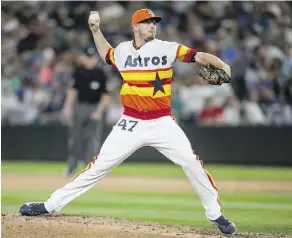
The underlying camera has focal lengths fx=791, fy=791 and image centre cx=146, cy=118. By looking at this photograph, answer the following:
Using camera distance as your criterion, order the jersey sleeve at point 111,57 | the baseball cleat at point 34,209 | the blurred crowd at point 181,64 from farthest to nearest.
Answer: the blurred crowd at point 181,64
the baseball cleat at point 34,209
the jersey sleeve at point 111,57

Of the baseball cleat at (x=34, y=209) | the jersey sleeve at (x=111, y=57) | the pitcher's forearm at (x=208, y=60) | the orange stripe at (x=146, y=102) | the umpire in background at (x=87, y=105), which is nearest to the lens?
the pitcher's forearm at (x=208, y=60)

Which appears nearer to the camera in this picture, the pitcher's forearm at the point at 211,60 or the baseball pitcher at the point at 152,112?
the pitcher's forearm at the point at 211,60

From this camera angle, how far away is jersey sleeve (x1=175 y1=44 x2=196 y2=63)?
7.92 meters

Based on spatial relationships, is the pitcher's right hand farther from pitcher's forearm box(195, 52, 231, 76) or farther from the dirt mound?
the dirt mound

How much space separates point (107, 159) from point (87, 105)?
7342 millimetres

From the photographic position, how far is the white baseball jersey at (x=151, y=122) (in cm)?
796

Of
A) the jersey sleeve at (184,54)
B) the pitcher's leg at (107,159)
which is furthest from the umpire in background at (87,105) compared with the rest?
the jersey sleeve at (184,54)

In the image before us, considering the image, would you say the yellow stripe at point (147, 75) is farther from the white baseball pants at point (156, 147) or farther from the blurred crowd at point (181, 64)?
the blurred crowd at point (181, 64)

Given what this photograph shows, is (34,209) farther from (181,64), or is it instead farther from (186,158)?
(181,64)

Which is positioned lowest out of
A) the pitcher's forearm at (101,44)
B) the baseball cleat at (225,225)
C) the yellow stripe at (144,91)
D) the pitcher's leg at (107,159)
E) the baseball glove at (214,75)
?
the baseball cleat at (225,225)

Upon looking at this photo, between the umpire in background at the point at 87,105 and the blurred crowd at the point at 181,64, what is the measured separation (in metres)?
3.67

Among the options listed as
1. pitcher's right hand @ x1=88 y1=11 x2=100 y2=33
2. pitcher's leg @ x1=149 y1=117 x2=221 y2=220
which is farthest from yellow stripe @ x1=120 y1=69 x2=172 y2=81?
pitcher's right hand @ x1=88 y1=11 x2=100 y2=33

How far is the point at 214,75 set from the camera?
8.05m

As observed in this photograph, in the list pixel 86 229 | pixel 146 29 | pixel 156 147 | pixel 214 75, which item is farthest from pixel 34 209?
pixel 214 75
